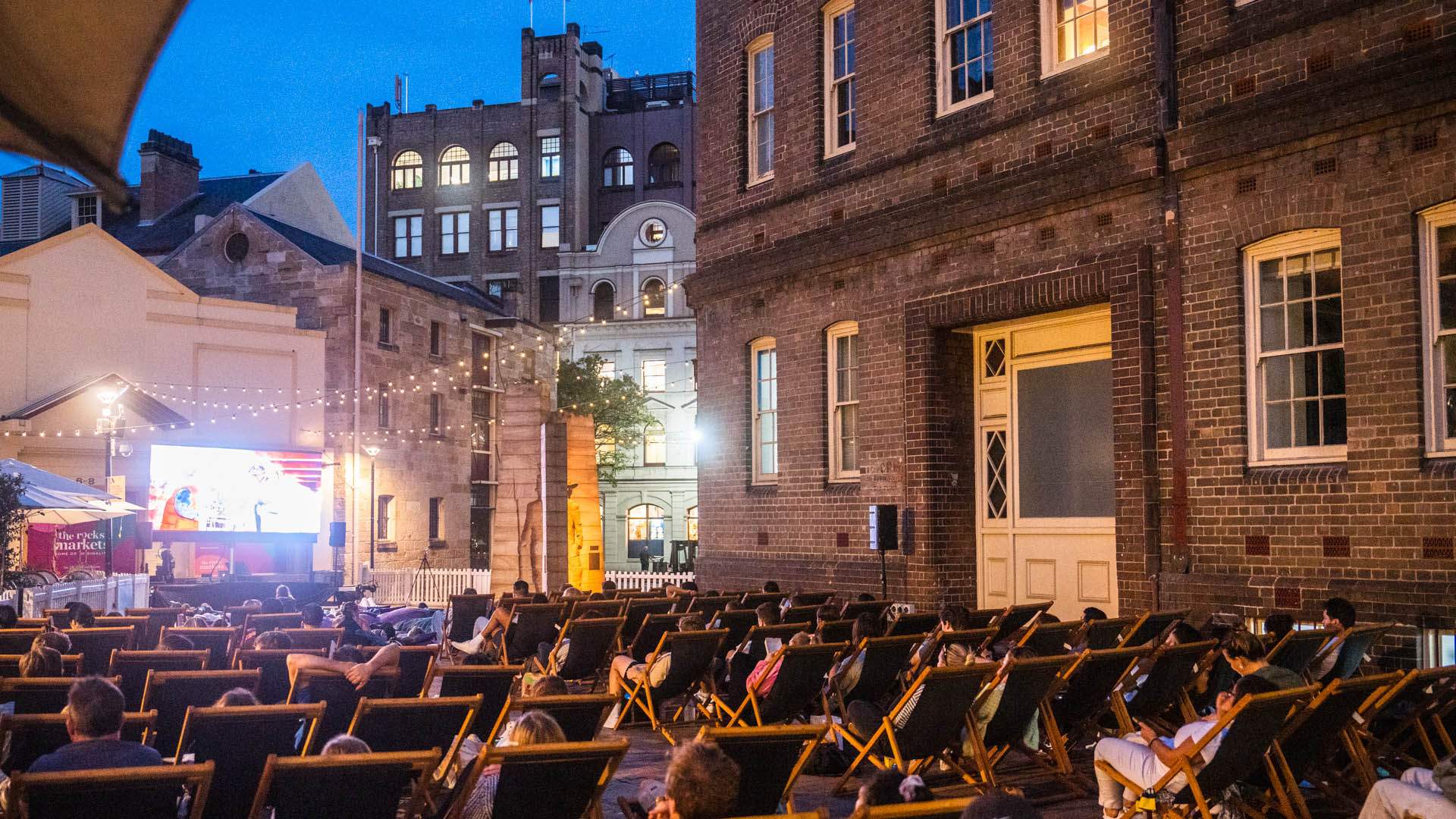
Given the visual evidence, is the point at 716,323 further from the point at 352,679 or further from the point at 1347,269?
the point at 352,679

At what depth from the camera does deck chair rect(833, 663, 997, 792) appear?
6.89 m

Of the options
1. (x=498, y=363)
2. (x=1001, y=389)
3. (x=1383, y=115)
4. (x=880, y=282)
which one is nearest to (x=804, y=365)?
(x=880, y=282)

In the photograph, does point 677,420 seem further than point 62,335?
Yes

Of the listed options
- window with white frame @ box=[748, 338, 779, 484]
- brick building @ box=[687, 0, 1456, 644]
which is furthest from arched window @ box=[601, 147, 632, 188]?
window with white frame @ box=[748, 338, 779, 484]

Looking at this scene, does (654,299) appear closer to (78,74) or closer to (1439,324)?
(1439,324)

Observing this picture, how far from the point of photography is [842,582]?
15.8 metres

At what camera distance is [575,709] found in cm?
607

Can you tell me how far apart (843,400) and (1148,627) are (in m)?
7.44

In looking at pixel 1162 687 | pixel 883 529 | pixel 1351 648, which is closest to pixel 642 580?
pixel 883 529

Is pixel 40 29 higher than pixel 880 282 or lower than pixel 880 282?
lower

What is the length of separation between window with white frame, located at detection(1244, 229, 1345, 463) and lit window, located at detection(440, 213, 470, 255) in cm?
4489

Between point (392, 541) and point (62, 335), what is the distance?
10.2 meters

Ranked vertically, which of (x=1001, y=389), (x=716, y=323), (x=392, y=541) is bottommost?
(x=392, y=541)

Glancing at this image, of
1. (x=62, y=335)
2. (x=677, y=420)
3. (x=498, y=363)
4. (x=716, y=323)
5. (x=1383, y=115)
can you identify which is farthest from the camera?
(x=677, y=420)
